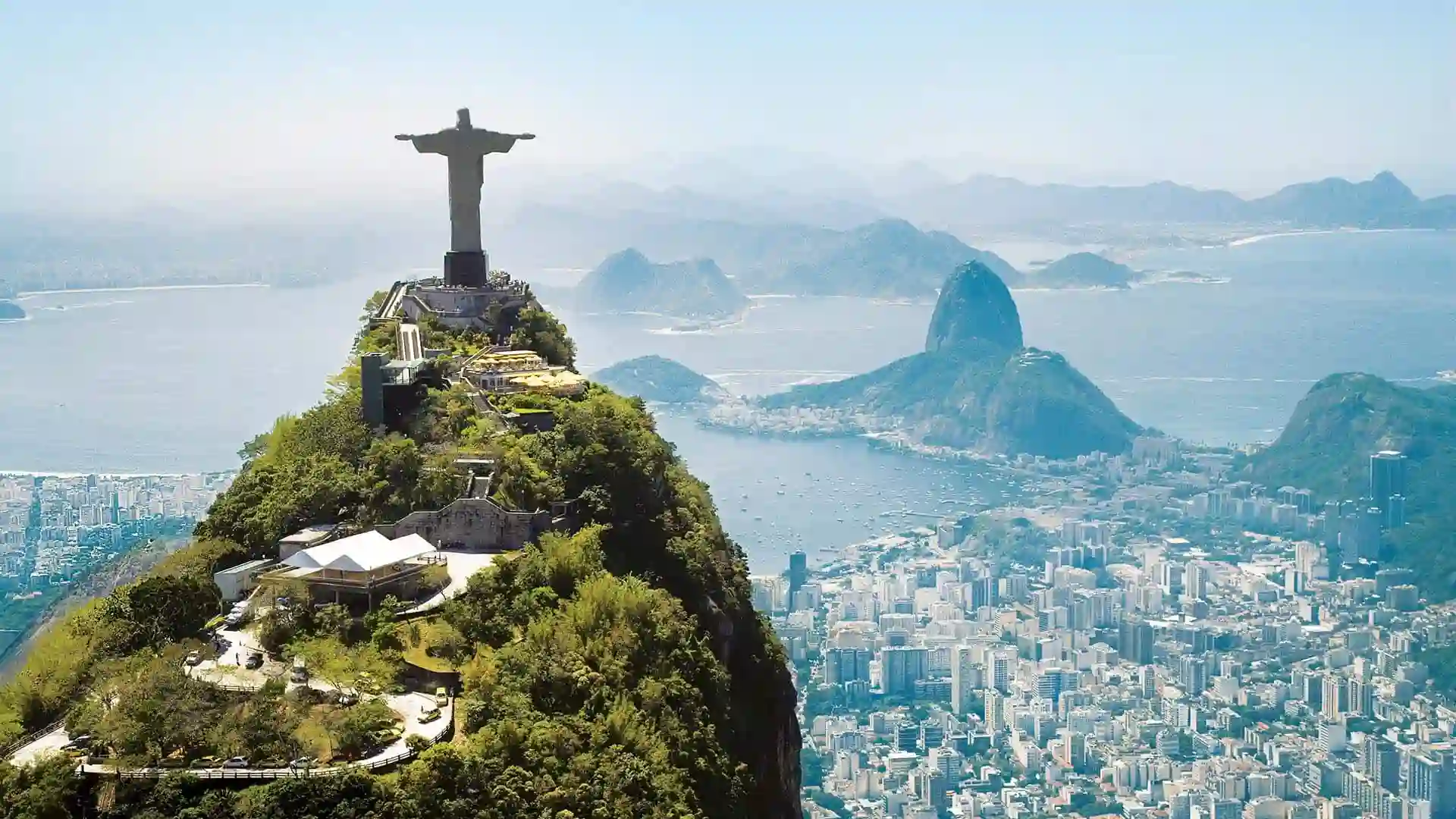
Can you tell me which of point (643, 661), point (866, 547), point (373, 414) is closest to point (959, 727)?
point (866, 547)

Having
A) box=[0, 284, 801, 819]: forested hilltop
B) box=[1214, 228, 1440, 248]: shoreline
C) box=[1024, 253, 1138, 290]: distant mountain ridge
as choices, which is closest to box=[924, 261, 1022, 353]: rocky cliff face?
box=[1024, 253, 1138, 290]: distant mountain ridge

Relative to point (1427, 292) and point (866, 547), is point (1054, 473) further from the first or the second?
point (1427, 292)

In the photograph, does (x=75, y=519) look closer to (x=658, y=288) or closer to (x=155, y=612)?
(x=155, y=612)

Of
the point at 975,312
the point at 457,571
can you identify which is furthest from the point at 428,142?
the point at 975,312

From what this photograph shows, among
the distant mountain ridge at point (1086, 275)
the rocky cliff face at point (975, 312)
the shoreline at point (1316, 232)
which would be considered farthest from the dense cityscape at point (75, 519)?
the shoreline at point (1316, 232)

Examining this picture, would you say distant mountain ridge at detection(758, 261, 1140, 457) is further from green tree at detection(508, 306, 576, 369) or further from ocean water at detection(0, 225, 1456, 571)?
green tree at detection(508, 306, 576, 369)

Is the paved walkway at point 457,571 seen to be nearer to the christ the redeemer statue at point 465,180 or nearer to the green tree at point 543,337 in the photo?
the green tree at point 543,337
